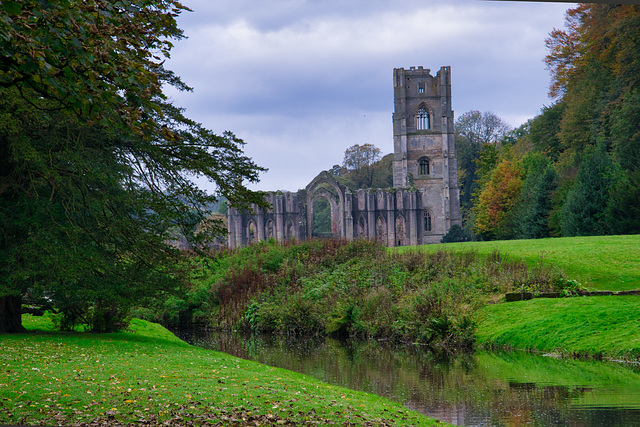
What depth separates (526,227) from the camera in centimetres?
3541

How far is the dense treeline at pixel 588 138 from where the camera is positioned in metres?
26.2

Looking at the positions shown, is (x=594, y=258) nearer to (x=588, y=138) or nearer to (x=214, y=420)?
(x=588, y=138)

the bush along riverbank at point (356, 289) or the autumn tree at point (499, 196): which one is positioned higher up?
the autumn tree at point (499, 196)

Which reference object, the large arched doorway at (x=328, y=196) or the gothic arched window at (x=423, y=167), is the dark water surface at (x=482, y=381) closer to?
the large arched doorway at (x=328, y=196)

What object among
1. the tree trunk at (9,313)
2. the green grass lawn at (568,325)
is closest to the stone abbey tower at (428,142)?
the green grass lawn at (568,325)

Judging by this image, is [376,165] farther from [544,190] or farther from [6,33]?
[6,33]

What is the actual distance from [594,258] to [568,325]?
258 inches

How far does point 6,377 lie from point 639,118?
26401mm

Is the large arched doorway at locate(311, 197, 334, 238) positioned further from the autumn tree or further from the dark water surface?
the dark water surface

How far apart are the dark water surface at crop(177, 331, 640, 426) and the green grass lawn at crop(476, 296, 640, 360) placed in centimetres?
58

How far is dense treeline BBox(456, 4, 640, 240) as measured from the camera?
26.2 m

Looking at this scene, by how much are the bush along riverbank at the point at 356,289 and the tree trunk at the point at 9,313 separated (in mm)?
3231

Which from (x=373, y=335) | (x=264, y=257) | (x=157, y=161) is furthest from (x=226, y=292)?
(x=157, y=161)

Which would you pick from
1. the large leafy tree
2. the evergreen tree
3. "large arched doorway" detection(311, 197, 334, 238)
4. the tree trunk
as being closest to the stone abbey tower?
"large arched doorway" detection(311, 197, 334, 238)
